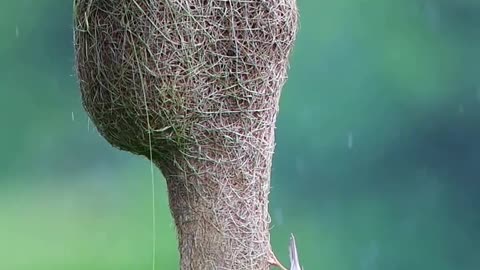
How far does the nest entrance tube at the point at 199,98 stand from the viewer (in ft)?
4.68

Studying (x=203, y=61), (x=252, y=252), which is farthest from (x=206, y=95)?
(x=252, y=252)

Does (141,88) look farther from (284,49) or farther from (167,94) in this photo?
(284,49)

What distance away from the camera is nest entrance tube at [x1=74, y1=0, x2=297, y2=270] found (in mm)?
1428

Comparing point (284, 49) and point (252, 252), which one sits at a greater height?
point (284, 49)

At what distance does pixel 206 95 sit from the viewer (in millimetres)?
1473

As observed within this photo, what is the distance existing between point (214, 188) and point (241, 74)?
22cm

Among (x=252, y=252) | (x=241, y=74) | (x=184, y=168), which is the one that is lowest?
(x=252, y=252)

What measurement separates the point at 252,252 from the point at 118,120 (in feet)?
1.18

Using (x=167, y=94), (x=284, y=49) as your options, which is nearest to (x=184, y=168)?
(x=167, y=94)

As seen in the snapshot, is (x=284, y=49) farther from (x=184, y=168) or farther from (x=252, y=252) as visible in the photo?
(x=252, y=252)

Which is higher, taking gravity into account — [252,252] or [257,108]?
[257,108]

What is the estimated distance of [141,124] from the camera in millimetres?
1495

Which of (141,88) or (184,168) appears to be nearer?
(141,88)

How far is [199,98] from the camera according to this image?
1.47 m
